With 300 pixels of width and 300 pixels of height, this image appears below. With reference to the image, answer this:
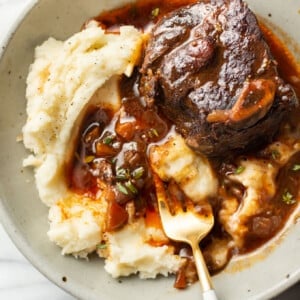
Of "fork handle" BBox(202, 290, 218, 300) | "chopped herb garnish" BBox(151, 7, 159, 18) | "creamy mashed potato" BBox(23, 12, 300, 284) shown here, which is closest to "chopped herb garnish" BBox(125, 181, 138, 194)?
"creamy mashed potato" BBox(23, 12, 300, 284)

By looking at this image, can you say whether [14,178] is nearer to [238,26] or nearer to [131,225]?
[131,225]

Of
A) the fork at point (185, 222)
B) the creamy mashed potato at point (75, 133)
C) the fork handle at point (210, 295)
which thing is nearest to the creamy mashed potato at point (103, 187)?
the creamy mashed potato at point (75, 133)

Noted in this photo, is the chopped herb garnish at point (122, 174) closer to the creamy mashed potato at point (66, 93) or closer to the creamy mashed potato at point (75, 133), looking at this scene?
the creamy mashed potato at point (75, 133)

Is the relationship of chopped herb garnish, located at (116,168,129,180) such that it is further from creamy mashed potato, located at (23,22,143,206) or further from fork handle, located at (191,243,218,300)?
fork handle, located at (191,243,218,300)

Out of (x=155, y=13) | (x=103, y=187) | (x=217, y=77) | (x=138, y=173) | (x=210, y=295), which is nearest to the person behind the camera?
(x=210, y=295)

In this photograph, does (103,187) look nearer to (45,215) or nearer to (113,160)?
(113,160)

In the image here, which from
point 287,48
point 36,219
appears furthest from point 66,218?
point 287,48

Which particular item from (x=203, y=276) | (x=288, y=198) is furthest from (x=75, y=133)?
(x=288, y=198)
